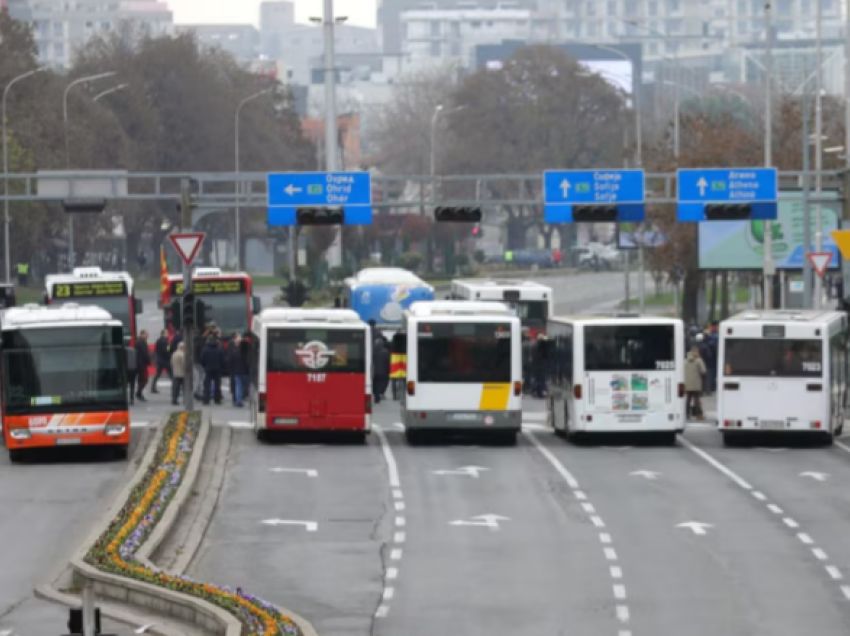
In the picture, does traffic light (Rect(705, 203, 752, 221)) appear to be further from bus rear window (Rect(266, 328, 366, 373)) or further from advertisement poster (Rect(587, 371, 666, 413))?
bus rear window (Rect(266, 328, 366, 373))

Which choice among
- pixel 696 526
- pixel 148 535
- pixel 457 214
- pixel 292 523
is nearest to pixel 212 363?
pixel 457 214

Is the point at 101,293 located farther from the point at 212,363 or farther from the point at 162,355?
Answer: the point at 212,363

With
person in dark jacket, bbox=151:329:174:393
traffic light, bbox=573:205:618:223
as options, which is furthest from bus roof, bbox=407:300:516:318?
traffic light, bbox=573:205:618:223

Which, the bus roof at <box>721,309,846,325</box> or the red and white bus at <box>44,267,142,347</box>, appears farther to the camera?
the red and white bus at <box>44,267,142,347</box>

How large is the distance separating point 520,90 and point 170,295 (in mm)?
81354

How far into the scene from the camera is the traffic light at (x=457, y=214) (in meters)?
51.6

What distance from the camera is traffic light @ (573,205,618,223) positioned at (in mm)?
51969

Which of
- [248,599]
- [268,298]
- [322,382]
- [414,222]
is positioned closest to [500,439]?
[322,382]

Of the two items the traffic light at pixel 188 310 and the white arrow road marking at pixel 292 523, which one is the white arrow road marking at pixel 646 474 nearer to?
the white arrow road marking at pixel 292 523

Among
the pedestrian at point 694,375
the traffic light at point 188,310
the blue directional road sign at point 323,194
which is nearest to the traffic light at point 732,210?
the blue directional road sign at point 323,194

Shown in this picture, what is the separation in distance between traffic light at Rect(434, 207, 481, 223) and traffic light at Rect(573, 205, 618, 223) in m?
2.33

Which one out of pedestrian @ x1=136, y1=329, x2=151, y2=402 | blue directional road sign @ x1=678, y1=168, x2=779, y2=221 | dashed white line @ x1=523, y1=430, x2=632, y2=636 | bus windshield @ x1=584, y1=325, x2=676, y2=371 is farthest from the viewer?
blue directional road sign @ x1=678, y1=168, x2=779, y2=221

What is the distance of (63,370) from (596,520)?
1027 cm

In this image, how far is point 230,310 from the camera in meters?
57.4
